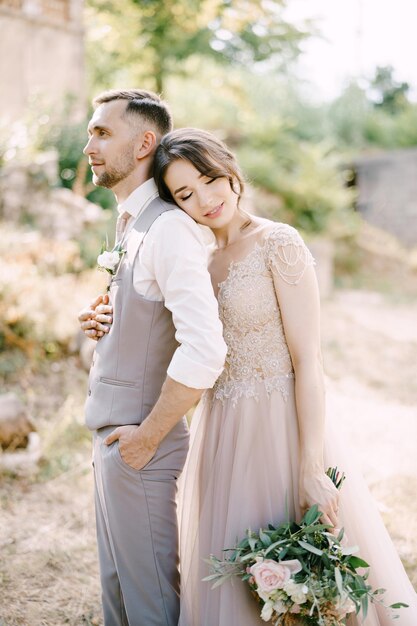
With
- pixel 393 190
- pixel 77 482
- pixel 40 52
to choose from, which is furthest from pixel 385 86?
pixel 77 482

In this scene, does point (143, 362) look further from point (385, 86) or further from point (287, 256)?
point (385, 86)

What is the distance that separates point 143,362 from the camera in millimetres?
2100

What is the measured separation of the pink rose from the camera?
189 centimetres

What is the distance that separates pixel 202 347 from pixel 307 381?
1.34 feet

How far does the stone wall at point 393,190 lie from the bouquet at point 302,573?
1321 cm

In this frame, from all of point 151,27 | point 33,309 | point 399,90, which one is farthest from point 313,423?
point 399,90

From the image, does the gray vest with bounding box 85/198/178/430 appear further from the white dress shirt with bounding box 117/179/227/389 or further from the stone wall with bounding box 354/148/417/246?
the stone wall with bounding box 354/148/417/246

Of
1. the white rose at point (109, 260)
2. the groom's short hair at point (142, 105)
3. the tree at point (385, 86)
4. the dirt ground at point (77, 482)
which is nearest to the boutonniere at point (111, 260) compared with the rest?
the white rose at point (109, 260)

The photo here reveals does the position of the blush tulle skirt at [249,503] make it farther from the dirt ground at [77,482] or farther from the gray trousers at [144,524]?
the dirt ground at [77,482]

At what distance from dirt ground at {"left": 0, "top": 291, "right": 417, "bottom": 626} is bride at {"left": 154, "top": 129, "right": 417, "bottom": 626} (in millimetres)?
340

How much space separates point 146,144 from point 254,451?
114 centimetres

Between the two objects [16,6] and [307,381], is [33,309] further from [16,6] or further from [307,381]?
[16,6]

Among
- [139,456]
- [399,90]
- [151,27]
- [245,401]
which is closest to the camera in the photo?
[139,456]

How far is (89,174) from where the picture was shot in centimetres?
1035
